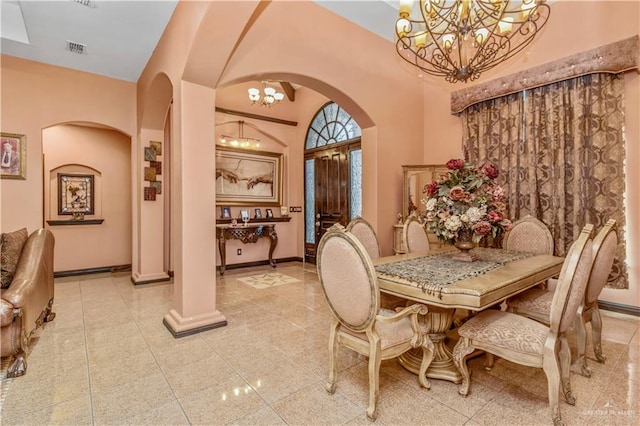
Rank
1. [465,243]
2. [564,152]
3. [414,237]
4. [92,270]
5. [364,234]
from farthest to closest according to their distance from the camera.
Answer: [92,270] < [564,152] < [414,237] < [364,234] < [465,243]

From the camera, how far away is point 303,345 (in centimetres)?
279

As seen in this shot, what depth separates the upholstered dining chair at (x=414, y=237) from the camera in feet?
10.9

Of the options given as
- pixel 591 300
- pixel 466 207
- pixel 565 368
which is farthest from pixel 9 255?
pixel 591 300

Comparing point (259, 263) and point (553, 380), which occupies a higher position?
point (553, 380)

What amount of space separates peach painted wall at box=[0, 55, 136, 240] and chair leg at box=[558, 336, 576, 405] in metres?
6.05

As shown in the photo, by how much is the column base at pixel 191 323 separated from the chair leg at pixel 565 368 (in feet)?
9.29

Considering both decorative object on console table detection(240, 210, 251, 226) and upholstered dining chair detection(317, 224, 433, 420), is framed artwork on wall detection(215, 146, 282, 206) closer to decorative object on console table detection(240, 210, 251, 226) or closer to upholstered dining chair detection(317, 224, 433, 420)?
decorative object on console table detection(240, 210, 251, 226)

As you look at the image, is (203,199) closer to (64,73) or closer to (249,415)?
(249,415)

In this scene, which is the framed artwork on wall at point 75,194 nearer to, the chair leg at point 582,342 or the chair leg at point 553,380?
the chair leg at point 553,380

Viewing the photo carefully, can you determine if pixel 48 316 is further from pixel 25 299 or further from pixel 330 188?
pixel 330 188

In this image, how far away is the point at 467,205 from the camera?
95.6 inches

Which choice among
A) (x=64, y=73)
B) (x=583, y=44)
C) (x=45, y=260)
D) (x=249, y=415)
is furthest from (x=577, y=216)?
(x=64, y=73)

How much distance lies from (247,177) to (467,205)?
467 cm

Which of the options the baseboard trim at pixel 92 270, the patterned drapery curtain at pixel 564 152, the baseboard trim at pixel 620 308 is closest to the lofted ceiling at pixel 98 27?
the patterned drapery curtain at pixel 564 152
